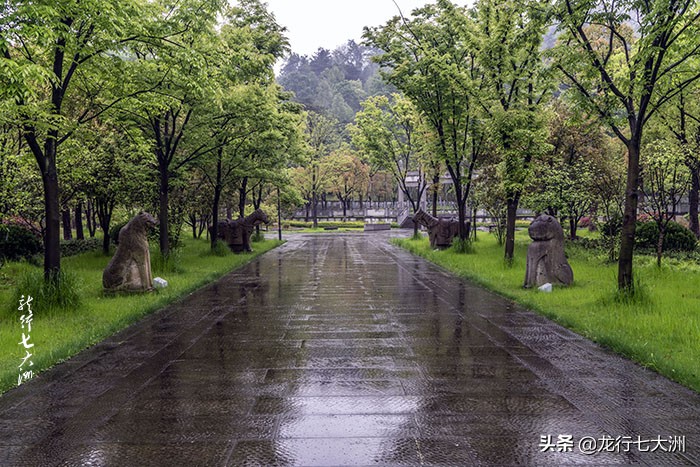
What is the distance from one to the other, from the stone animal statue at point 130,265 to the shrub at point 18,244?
21.9ft

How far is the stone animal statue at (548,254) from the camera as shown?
10.3m

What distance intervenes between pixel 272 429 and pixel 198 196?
20486 mm

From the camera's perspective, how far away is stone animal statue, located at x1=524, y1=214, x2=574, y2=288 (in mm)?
10344

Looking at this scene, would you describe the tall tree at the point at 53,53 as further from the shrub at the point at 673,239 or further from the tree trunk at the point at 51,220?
the shrub at the point at 673,239

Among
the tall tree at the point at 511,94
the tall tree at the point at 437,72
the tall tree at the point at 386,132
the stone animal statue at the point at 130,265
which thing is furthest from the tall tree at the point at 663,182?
the tall tree at the point at 386,132

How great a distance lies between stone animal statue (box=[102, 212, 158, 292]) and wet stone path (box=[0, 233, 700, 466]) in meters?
2.28

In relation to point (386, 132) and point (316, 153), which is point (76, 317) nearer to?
point (386, 132)

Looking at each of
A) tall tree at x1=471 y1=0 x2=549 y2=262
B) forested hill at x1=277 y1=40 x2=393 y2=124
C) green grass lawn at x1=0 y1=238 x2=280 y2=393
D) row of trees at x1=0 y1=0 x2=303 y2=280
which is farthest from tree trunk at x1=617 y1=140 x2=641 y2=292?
forested hill at x1=277 y1=40 x2=393 y2=124

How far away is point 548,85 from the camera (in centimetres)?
1460

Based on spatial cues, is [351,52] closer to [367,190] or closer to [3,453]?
[367,190]

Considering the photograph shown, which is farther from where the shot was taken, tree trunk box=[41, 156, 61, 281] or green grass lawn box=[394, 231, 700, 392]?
tree trunk box=[41, 156, 61, 281]

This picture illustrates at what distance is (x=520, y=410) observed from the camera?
4.39 metres

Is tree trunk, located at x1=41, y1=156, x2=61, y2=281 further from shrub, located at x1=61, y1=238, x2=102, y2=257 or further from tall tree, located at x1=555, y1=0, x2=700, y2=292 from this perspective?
tall tree, located at x1=555, y1=0, x2=700, y2=292

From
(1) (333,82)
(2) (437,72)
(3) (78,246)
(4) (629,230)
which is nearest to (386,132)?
(2) (437,72)
